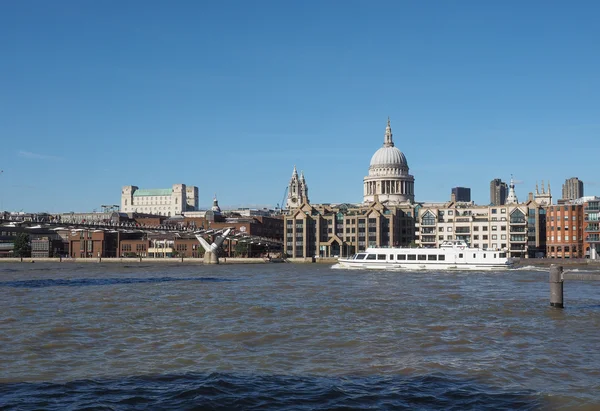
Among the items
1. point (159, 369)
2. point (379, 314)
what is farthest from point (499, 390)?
point (379, 314)

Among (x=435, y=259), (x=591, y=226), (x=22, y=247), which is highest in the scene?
(x=591, y=226)

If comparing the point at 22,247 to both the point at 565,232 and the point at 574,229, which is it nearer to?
the point at 565,232

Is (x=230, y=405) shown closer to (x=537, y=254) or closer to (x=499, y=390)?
(x=499, y=390)

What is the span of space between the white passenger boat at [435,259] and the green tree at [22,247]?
330 ft

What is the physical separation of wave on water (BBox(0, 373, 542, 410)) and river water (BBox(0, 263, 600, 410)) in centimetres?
4

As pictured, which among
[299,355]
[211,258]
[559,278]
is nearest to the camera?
[299,355]

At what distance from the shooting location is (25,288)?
55.1m

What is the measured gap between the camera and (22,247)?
6713 inches

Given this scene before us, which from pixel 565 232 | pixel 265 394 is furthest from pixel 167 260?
pixel 265 394

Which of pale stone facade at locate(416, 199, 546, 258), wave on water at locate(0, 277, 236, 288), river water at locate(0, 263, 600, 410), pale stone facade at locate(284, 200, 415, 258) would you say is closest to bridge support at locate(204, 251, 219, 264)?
pale stone facade at locate(284, 200, 415, 258)

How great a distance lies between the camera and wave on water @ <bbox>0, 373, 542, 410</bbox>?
52.7ft

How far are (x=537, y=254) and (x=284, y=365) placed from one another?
122591mm

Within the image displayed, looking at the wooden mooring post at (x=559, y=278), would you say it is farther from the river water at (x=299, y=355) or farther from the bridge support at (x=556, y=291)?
the river water at (x=299, y=355)

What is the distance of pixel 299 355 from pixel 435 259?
71.1m
